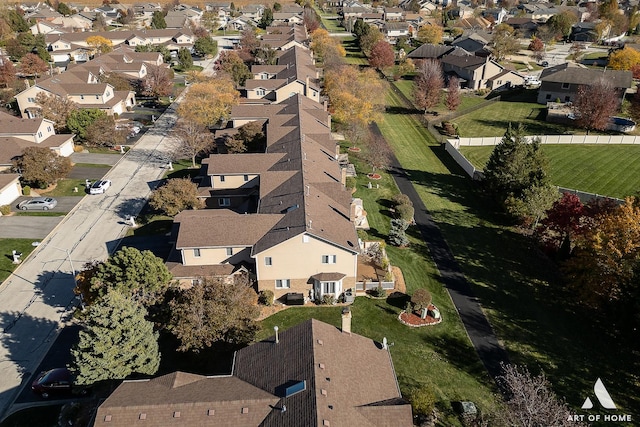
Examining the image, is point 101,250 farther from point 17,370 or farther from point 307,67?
point 307,67

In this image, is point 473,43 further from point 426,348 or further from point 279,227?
point 426,348

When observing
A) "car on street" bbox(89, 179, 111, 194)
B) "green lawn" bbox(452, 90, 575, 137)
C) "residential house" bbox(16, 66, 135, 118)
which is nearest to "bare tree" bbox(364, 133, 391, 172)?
"green lawn" bbox(452, 90, 575, 137)

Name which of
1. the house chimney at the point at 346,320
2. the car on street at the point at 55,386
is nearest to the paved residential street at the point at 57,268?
the car on street at the point at 55,386

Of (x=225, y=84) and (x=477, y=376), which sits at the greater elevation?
(x=225, y=84)

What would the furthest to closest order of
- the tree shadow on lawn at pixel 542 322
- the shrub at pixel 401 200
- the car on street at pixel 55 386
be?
the shrub at pixel 401 200, the tree shadow on lawn at pixel 542 322, the car on street at pixel 55 386

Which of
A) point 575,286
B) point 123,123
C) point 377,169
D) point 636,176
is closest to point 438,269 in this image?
point 575,286

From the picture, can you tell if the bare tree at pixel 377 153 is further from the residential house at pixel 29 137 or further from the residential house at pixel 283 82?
the residential house at pixel 29 137
